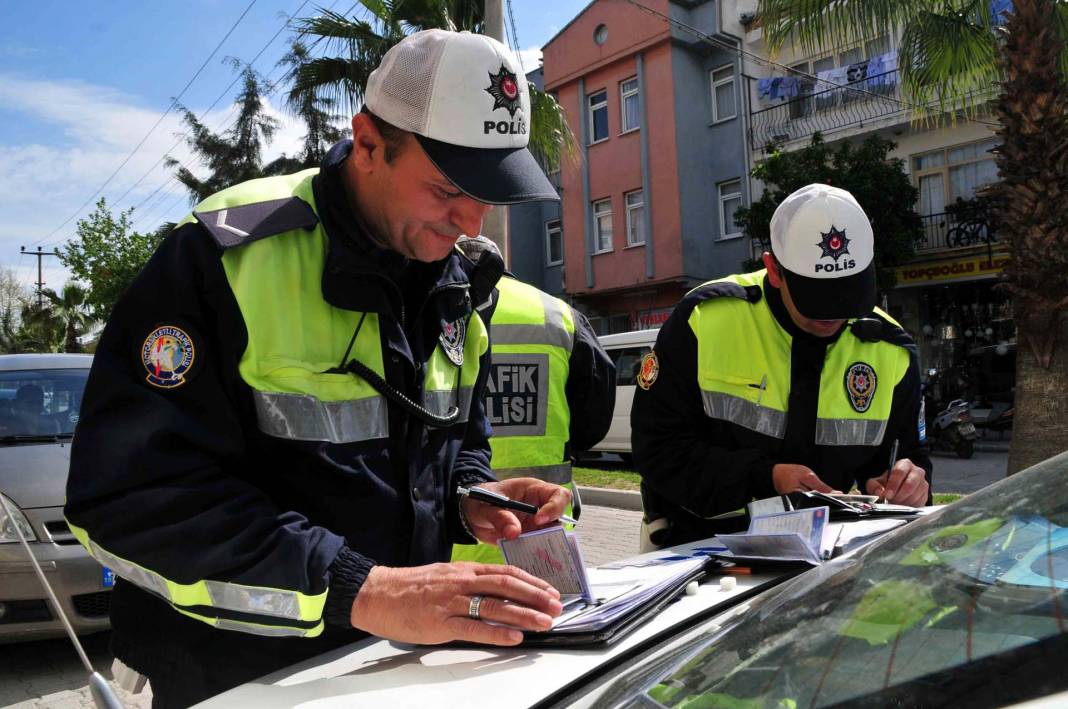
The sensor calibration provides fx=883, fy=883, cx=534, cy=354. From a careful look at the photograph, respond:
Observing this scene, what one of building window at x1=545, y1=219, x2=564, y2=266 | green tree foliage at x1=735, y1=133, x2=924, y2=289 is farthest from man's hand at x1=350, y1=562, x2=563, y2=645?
building window at x1=545, y1=219, x2=564, y2=266

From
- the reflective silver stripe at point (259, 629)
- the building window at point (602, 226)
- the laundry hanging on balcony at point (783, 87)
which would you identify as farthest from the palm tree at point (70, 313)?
the reflective silver stripe at point (259, 629)

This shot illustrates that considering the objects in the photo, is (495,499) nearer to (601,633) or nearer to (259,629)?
(601,633)

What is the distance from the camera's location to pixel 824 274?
2488 mm

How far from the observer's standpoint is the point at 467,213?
64.3 inches

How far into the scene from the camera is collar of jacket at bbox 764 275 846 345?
2.65 meters

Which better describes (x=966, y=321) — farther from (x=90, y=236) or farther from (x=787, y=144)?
(x=90, y=236)

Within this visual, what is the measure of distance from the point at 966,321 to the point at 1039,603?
701 inches

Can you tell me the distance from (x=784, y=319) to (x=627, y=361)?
1073cm

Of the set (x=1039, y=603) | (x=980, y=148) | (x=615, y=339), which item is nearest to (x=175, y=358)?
(x=1039, y=603)

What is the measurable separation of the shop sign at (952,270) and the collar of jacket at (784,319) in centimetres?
1467

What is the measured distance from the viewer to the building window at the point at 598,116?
2189 centimetres

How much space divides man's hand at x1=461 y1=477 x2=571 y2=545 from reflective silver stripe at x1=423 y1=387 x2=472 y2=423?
169 millimetres

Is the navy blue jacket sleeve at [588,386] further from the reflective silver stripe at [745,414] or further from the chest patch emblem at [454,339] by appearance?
the chest patch emblem at [454,339]

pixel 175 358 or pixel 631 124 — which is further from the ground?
pixel 631 124
